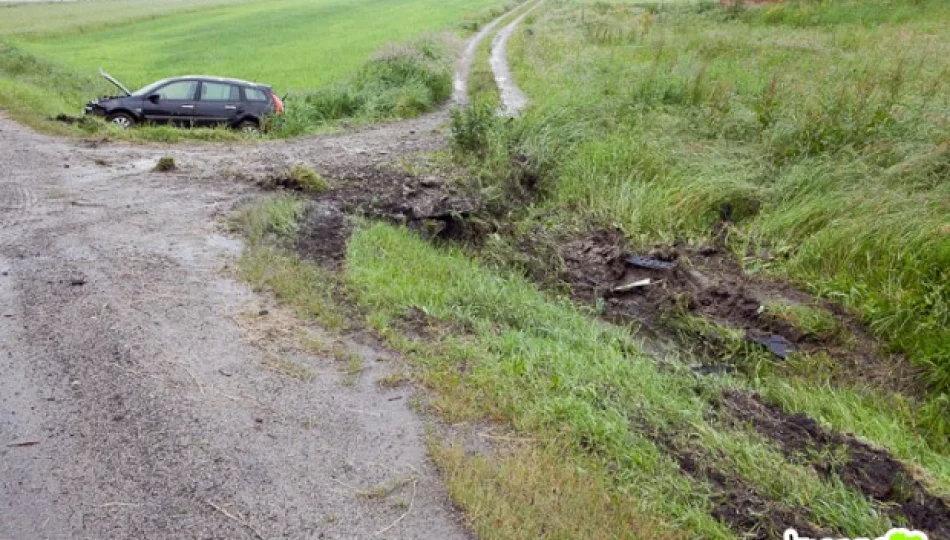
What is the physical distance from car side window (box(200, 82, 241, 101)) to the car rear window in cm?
18

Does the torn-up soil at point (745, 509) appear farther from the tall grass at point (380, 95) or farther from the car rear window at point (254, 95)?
the car rear window at point (254, 95)

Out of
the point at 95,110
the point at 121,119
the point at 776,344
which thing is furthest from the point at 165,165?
the point at 776,344

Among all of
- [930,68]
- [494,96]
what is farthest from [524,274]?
[494,96]

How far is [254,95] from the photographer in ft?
57.3

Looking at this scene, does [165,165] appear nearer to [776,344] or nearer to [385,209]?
[385,209]

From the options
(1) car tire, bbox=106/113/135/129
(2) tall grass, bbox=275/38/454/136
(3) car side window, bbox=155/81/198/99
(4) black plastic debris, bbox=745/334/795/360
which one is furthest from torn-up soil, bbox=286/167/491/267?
(1) car tire, bbox=106/113/135/129

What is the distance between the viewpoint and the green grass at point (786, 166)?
8.05m

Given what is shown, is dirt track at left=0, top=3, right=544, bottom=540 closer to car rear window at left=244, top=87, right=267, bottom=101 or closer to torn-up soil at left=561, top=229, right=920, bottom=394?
torn-up soil at left=561, top=229, right=920, bottom=394

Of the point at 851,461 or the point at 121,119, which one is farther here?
the point at 121,119

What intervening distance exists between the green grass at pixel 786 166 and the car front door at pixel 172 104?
7.63 m

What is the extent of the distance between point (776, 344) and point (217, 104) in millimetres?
13694

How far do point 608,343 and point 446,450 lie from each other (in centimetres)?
273

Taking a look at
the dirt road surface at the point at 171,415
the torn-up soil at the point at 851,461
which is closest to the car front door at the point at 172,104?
the dirt road surface at the point at 171,415

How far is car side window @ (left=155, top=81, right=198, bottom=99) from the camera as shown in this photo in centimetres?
1711
